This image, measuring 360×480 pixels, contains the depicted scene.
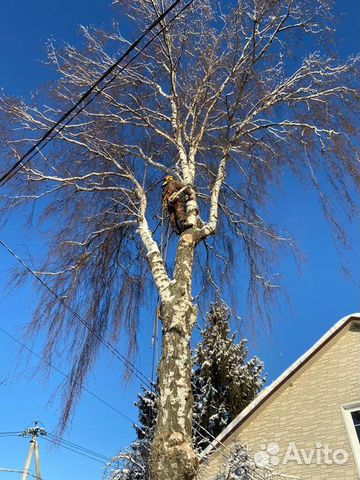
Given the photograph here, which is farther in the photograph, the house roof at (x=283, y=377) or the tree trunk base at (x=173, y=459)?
the house roof at (x=283, y=377)

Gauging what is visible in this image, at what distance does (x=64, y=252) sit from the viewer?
6293 millimetres

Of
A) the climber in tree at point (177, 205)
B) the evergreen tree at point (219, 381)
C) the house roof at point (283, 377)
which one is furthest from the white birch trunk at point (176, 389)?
the evergreen tree at point (219, 381)

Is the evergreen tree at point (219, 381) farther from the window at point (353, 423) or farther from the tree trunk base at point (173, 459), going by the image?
the tree trunk base at point (173, 459)

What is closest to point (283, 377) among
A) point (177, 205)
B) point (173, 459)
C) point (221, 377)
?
point (177, 205)

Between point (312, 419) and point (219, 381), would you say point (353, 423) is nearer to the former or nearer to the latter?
point (312, 419)

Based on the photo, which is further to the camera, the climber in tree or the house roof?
the house roof

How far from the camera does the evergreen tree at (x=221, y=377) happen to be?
15547 mm

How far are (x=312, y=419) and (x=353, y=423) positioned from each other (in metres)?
0.66

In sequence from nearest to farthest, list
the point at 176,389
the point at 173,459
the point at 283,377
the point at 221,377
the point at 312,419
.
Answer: the point at 173,459, the point at 176,389, the point at 312,419, the point at 283,377, the point at 221,377

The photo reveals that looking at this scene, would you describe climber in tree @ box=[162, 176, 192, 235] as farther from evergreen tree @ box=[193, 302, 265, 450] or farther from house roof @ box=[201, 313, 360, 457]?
evergreen tree @ box=[193, 302, 265, 450]

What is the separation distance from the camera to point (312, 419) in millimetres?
7293

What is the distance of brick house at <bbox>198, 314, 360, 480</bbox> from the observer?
671 cm

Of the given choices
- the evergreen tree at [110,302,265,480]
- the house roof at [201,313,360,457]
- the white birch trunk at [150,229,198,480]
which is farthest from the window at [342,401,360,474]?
the evergreen tree at [110,302,265,480]

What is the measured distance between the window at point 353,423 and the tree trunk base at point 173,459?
444 centimetres
